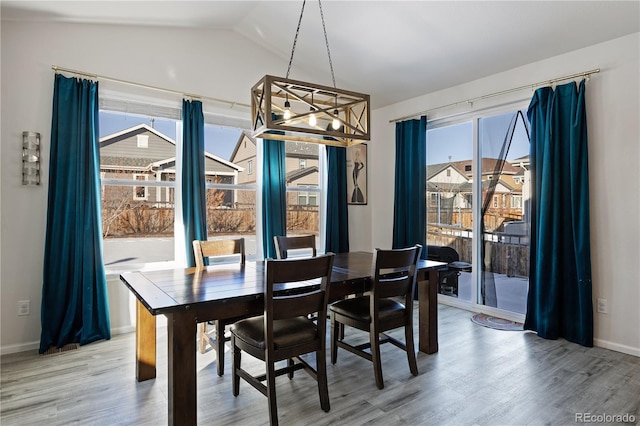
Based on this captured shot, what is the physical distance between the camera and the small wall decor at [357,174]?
5.27m

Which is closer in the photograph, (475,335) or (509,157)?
(475,335)

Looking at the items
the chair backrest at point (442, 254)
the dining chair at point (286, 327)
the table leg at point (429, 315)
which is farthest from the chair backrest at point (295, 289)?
the chair backrest at point (442, 254)

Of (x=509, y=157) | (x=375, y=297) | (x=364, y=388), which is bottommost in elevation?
(x=364, y=388)

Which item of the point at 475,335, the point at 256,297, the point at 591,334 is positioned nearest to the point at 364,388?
the point at 256,297

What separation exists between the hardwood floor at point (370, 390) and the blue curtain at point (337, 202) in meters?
1.99

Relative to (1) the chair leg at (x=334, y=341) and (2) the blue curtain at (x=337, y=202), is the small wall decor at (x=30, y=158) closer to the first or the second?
(1) the chair leg at (x=334, y=341)

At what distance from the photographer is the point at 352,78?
A: 475 centimetres

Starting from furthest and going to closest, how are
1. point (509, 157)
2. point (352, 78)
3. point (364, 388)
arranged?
point (352, 78) → point (509, 157) → point (364, 388)

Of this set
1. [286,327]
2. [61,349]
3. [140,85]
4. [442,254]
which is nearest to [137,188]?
[140,85]

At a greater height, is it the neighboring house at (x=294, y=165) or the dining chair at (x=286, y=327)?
the neighboring house at (x=294, y=165)

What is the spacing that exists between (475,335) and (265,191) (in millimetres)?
2710

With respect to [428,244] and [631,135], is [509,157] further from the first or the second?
[428,244]

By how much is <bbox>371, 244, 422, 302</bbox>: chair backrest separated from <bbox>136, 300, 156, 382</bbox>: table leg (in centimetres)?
161

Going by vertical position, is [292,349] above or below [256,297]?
below
